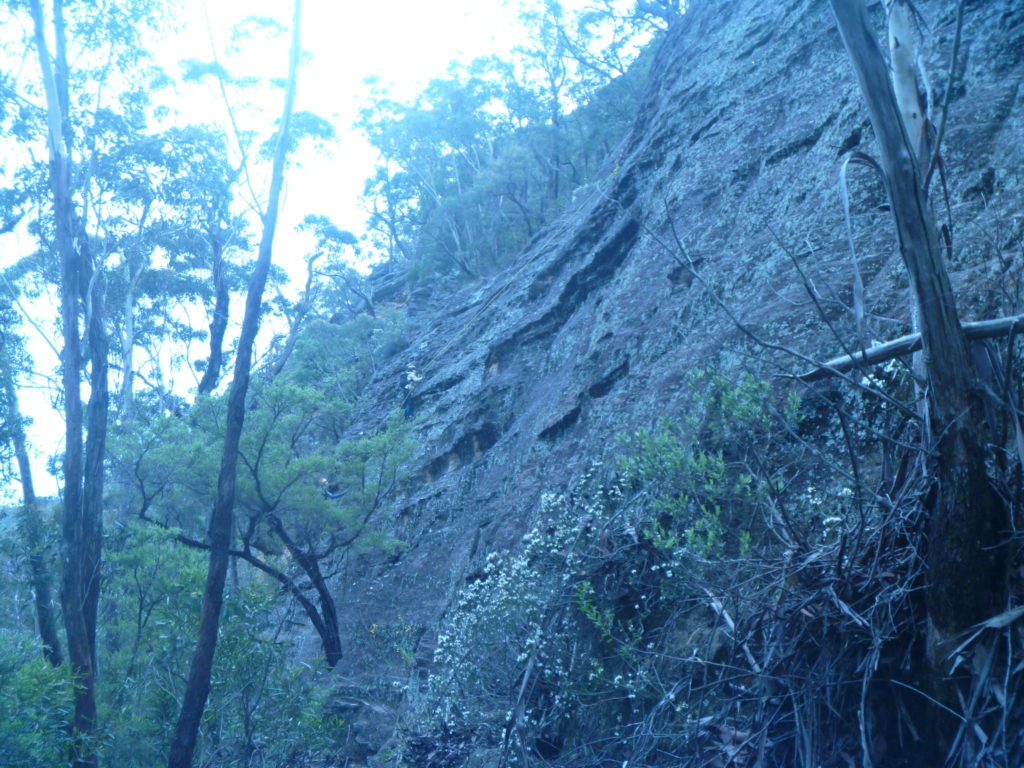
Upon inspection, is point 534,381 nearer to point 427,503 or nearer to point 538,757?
point 427,503

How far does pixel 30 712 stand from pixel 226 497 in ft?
10.3

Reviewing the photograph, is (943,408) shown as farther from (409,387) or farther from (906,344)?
(409,387)

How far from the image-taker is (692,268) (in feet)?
12.4

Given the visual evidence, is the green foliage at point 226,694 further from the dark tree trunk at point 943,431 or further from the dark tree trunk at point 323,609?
the dark tree trunk at point 943,431

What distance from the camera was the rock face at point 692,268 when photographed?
6.23m

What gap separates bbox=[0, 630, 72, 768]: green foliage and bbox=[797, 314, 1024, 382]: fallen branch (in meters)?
5.35

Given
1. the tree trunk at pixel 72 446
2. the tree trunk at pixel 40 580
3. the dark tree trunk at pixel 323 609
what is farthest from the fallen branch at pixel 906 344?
the dark tree trunk at pixel 323 609

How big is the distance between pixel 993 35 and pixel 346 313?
79.2 ft

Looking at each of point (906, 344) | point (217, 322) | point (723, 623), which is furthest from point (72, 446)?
point (217, 322)

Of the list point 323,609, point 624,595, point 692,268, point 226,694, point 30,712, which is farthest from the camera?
point 323,609

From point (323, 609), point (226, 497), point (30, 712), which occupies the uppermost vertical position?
point (226, 497)

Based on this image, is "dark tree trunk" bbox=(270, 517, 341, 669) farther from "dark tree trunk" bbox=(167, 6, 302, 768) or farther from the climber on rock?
the climber on rock

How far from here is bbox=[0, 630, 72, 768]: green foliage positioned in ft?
18.2

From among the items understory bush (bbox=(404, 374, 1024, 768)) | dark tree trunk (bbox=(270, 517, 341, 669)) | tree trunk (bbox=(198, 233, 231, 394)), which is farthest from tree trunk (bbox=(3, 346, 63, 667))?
tree trunk (bbox=(198, 233, 231, 394))
